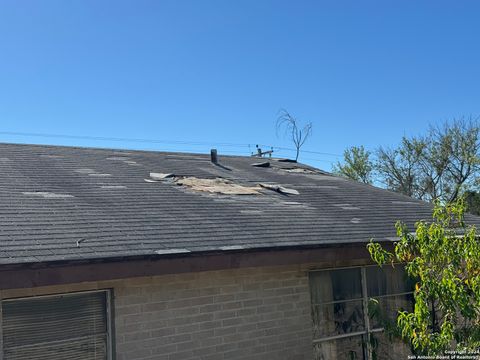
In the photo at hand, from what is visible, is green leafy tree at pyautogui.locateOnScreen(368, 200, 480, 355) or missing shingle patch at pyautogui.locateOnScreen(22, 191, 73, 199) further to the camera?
missing shingle patch at pyautogui.locateOnScreen(22, 191, 73, 199)

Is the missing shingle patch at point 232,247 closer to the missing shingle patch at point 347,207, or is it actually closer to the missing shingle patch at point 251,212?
the missing shingle patch at point 251,212

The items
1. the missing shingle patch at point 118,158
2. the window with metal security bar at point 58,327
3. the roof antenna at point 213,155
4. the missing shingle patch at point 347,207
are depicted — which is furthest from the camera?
the roof antenna at point 213,155

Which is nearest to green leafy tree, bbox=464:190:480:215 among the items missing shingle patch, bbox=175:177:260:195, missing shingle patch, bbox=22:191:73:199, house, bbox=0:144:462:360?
house, bbox=0:144:462:360

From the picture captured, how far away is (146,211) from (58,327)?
1988 millimetres

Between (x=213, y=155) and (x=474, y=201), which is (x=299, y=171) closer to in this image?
(x=213, y=155)

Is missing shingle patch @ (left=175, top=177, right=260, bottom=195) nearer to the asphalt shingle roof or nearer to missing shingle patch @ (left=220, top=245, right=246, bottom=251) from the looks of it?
the asphalt shingle roof

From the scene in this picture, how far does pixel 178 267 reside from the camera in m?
5.60

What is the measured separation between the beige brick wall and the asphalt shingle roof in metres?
0.51

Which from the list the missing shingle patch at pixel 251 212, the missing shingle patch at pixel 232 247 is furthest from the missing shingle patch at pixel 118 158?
the missing shingle patch at pixel 232 247

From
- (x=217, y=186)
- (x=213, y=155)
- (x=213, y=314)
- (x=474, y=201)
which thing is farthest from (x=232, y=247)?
(x=474, y=201)

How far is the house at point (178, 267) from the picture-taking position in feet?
17.3

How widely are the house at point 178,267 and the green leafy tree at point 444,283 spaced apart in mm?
1728

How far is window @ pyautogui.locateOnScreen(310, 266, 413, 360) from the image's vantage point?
25.0 feet

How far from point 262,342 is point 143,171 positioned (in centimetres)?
425
